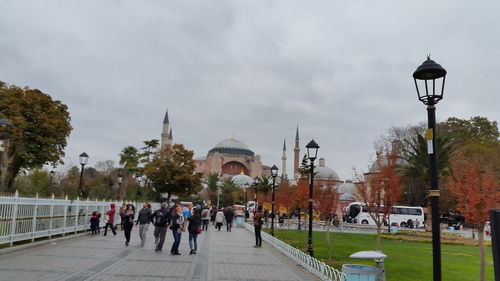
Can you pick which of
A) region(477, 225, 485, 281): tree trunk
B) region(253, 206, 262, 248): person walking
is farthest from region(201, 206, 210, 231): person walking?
region(477, 225, 485, 281): tree trunk

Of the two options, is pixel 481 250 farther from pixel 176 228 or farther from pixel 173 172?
pixel 173 172

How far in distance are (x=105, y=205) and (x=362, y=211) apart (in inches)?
1422

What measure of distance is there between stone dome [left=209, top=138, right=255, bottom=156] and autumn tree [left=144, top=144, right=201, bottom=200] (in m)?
63.5

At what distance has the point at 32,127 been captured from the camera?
3073 centimetres

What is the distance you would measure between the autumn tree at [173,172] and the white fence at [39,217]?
20.6 meters

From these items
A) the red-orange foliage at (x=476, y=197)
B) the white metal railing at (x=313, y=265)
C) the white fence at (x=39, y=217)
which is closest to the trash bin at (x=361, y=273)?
the white metal railing at (x=313, y=265)

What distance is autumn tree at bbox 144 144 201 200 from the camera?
39688mm

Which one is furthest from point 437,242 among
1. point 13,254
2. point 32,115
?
point 32,115

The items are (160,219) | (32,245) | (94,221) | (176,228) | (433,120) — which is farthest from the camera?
(94,221)

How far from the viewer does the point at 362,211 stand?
50.8 metres

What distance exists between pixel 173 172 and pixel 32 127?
1311 cm

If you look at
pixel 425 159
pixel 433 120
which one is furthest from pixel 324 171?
pixel 433 120

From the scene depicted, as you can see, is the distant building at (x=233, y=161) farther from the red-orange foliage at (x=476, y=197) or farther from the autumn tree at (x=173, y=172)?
the red-orange foliage at (x=476, y=197)

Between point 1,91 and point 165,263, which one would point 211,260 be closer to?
point 165,263
